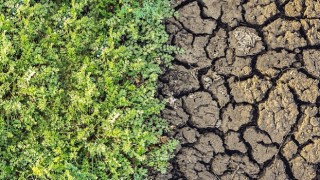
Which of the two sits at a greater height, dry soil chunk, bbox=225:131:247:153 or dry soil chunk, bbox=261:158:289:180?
dry soil chunk, bbox=225:131:247:153

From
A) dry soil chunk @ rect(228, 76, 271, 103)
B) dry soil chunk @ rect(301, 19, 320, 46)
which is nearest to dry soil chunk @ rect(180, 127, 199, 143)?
dry soil chunk @ rect(228, 76, 271, 103)

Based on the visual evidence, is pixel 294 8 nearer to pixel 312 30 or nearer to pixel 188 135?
pixel 312 30

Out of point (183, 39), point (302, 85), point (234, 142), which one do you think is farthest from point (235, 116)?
point (183, 39)

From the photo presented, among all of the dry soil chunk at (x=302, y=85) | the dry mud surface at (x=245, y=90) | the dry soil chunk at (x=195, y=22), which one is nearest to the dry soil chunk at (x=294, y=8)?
the dry mud surface at (x=245, y=90)

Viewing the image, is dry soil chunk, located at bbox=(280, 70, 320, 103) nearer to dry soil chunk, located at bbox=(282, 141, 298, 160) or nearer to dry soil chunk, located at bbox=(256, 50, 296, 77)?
dry soil chunk, located at bbox=(256, 50, 296, 77)

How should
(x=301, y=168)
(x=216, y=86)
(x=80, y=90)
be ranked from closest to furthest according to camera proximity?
(x=80, y=90) → (x=301, y=168) → (x=216, y=86)

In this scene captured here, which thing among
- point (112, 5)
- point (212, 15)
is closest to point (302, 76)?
point (212, 15)

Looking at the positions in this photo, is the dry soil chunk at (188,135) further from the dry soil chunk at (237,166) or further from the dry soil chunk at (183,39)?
the dry soil chunk at (183,39)
